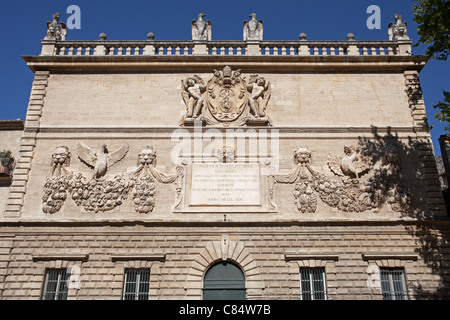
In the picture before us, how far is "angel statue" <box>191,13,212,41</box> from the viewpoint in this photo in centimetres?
1483

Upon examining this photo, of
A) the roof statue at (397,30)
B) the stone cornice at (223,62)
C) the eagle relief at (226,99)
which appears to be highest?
the roof statue at (397,30)

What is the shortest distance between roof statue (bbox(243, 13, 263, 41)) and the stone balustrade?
0.32 metres

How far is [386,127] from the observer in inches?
533

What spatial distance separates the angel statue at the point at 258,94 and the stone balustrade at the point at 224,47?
1.11m

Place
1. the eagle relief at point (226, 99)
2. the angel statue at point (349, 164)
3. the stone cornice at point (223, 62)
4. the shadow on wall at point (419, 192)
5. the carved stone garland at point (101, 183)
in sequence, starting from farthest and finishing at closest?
the stone cornice at point (223, 62)
the eagle relief at point (226, 99)
the angel statue at point (349, 164)
the carved stone garland at point (101, 183)
the shadow on wall at point (419, 192)

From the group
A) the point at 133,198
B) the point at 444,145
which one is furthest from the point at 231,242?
the point at 444,145

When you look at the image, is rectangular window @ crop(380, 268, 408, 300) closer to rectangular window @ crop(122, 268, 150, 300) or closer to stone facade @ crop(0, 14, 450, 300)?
stone facade @ crop(0, 14, 450, 300)

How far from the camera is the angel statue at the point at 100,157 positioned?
42.2 ft

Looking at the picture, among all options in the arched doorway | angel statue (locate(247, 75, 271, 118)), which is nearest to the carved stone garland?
the arched doorway

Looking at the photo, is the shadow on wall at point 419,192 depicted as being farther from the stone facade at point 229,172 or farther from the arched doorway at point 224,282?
the arched doorway at point 224,282

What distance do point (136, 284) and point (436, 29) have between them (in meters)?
11.0

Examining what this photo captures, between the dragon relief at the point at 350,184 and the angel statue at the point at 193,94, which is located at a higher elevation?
the angel statue at the point at 193,94

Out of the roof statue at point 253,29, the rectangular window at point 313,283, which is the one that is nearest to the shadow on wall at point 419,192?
the rectangular window at point 313,283

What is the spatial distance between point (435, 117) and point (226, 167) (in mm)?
6098
